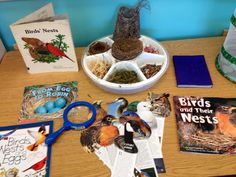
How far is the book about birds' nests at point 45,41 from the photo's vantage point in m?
0.74

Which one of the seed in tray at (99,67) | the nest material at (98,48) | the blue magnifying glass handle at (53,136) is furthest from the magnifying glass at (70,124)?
the nest material at (98,48)

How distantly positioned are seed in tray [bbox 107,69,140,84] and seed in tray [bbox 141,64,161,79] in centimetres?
4

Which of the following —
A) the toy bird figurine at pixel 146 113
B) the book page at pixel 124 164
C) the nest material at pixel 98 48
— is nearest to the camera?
the book page at pixel 124 164

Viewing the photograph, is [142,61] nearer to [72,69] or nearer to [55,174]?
[72,69]

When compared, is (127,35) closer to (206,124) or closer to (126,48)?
(126,48)

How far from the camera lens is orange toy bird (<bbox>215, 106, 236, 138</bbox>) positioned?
69cm

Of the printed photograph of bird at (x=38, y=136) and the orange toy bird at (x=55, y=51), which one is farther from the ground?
the orange toy bird at (x=55, y=51)

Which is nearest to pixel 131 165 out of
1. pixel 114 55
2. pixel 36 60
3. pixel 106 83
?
pixel 106 83

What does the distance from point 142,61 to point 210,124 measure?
319 mm

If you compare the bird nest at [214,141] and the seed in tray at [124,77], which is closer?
the bird nest at [214,141]

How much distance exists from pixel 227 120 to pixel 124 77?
352 millimetres

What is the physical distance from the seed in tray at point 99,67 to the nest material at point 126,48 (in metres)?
0.05

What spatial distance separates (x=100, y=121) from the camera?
729mm

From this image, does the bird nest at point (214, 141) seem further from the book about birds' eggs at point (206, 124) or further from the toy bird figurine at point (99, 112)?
the toy bird figurine at point (99, 112)
